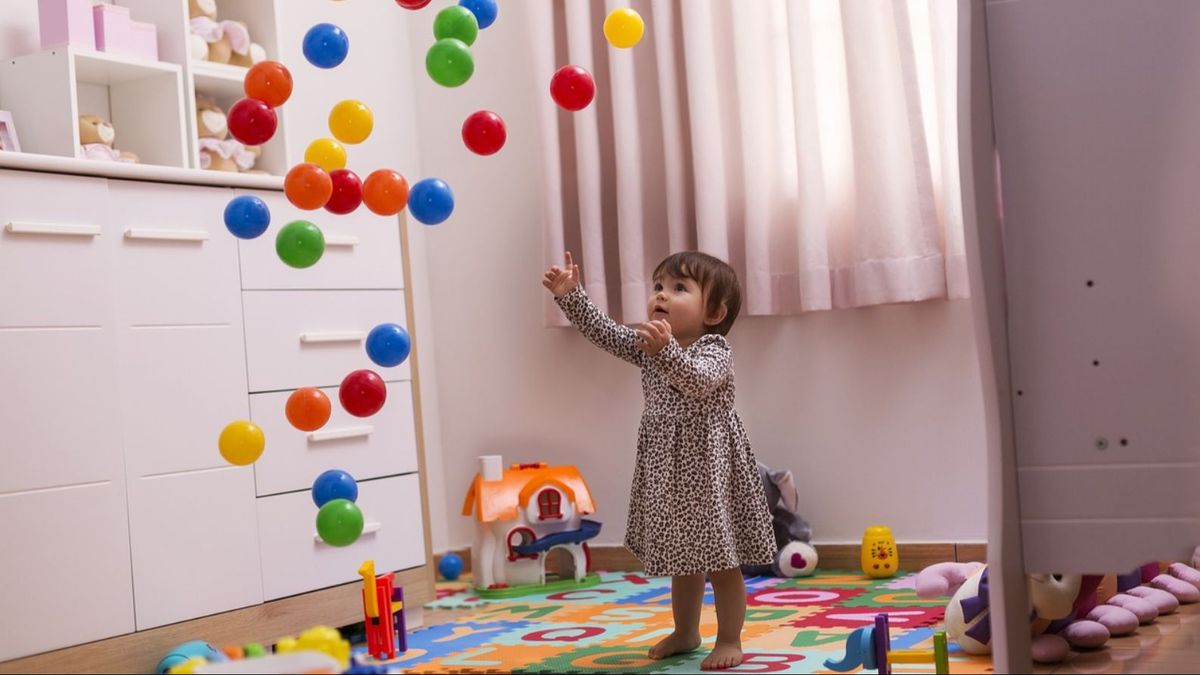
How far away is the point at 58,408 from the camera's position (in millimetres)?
2160

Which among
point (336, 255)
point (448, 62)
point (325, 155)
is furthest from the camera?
point (336, 255)

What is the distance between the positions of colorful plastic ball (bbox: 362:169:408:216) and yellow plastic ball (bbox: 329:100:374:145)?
0.10 metres

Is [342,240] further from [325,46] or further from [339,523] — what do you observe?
[339,523]

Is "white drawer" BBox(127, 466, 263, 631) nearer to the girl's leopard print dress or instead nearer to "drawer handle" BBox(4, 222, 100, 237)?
"drawer handle" BBox(4, 222, 100, 237)

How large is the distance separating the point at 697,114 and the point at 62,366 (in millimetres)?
1598

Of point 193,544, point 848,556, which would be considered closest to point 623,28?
point 193,544

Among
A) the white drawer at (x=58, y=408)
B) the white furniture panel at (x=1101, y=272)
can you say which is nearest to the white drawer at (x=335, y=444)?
the white drawer at (x=58, y=408)

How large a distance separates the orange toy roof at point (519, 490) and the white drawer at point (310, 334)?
0.50 meters

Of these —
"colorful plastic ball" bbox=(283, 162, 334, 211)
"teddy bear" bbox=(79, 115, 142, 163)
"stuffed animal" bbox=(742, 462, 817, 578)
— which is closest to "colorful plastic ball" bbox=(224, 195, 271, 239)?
"colorful plastic ball" bbox=(283, 162, 334, 211)

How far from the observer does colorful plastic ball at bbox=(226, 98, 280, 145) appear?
2064 millimetres

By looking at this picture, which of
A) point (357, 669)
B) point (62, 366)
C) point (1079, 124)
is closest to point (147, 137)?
point (62, 366)

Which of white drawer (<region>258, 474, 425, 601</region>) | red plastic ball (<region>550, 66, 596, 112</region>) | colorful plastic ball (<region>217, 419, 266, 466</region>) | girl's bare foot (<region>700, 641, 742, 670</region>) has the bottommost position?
girl's bare foot (<region>700, 641, 742, 670</region>)

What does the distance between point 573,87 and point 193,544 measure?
3.48 feet

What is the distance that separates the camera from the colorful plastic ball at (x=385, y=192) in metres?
2.13
